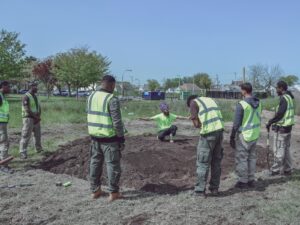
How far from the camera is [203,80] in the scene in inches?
3684

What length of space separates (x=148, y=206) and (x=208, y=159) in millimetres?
1235

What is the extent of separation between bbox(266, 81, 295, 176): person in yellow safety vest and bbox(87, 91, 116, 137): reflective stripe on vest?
349 cm

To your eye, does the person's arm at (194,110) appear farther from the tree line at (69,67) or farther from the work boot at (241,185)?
the tree line at (69,67)

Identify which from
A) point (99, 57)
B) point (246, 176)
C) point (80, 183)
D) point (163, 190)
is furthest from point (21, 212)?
point (99, 57)

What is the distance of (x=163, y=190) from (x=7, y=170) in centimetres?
352

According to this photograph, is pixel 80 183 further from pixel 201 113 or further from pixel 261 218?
pixel 261 218

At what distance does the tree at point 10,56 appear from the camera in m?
49.2

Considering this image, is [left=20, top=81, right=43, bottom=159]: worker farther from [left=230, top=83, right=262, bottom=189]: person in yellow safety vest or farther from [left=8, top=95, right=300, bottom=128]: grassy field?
[left=8, top=95, right=300, bottom=128]: grassy field

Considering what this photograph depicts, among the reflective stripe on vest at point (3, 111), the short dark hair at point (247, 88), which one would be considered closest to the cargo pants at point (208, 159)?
the short dark hair at point (247, 88)

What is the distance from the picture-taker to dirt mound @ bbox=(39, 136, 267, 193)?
331 inches

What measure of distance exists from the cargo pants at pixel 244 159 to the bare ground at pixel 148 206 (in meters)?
0.27

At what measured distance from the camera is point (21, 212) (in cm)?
675

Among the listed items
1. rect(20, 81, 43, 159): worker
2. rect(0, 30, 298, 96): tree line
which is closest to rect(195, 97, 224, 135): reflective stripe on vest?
rect(20, 81, 43, 159): worker

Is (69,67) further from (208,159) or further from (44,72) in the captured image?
(208,159)
